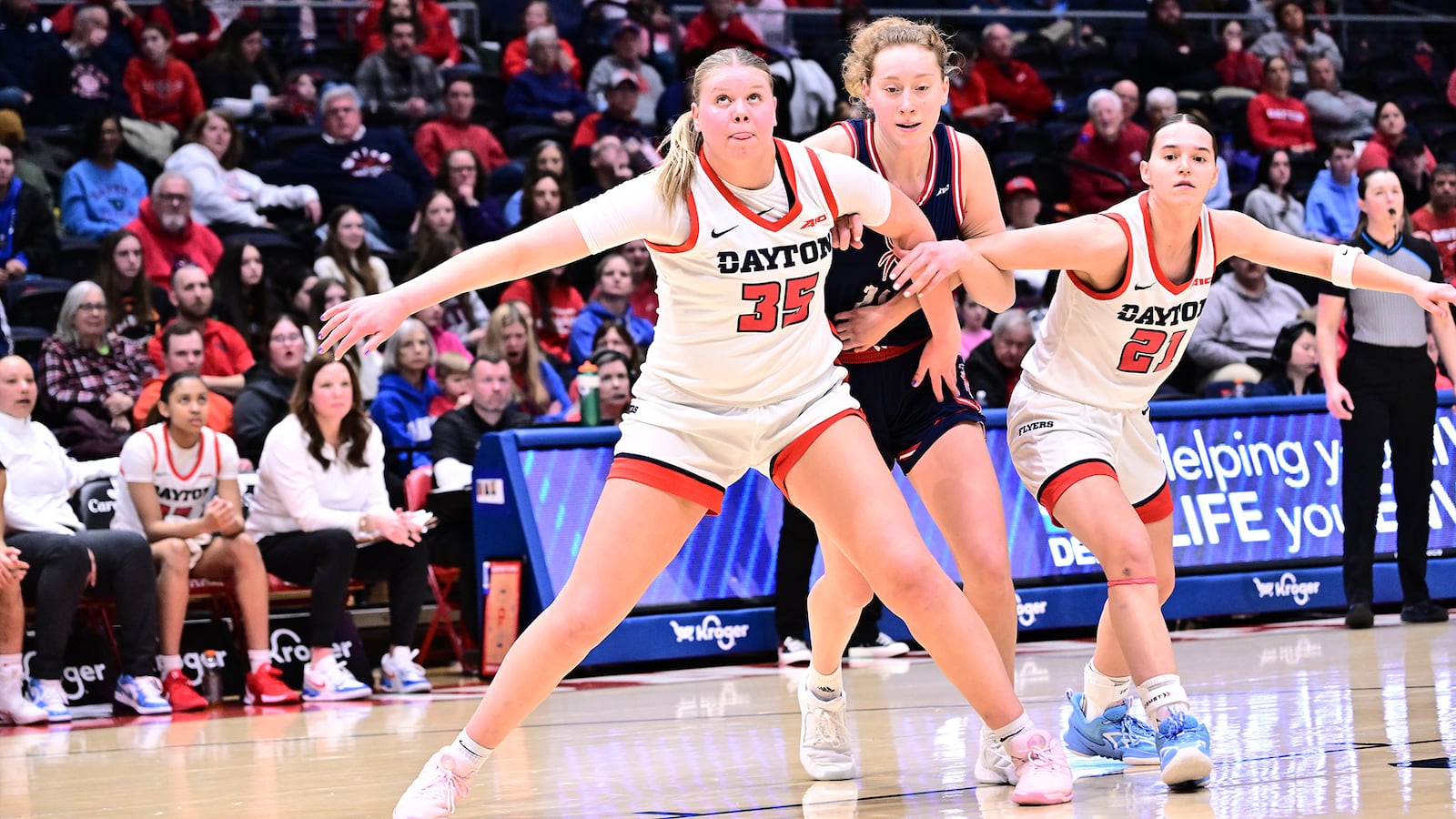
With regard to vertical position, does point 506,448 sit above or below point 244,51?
below

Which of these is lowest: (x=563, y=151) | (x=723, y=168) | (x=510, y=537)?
(x=510, y=537)

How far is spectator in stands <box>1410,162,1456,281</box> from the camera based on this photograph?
466 inches

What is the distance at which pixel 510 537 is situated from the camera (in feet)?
27.1

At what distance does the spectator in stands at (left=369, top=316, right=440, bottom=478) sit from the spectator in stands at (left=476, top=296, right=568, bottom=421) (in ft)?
1.18

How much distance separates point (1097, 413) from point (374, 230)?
300 inches

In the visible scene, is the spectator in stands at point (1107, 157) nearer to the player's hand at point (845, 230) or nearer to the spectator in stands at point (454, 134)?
the spectator in stands at point (454, 134)

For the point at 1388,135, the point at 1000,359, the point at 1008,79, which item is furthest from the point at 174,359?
the point at 1388,135

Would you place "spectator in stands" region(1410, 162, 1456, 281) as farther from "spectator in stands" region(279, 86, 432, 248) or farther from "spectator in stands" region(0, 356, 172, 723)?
"spectator in stands" region(0, 356, 172, 723)

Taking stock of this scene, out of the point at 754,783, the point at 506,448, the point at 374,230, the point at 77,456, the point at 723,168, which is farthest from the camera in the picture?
the point at 374,230

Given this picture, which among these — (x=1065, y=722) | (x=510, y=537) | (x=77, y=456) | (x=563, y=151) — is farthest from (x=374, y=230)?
(x=1065, y=722)

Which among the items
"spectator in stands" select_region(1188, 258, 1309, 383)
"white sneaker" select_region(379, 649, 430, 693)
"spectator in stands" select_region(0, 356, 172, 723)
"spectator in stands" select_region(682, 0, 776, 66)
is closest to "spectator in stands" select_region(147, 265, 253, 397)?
"spectator in stands" select_region(0, 356, 172, 723)

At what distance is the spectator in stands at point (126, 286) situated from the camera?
955 centimetres

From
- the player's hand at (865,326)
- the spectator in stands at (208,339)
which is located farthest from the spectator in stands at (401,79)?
the player's hand at (865,326)

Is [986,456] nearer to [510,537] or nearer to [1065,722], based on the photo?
[1065,722]
